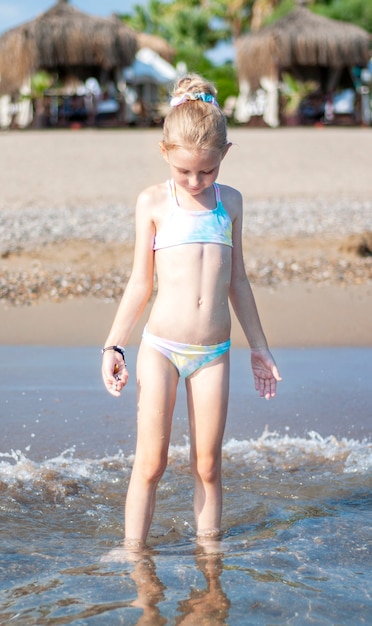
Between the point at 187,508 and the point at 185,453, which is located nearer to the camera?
the point at 187,508

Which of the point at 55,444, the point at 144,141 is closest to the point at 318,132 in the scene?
the point at 144,141

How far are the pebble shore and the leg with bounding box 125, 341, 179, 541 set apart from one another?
444 centimetres

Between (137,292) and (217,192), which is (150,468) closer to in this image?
(137,292)

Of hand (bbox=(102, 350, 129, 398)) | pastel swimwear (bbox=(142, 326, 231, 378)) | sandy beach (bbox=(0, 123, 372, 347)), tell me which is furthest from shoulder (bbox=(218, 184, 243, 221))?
sandy beach (bbox=(0, 123, 372, 347))

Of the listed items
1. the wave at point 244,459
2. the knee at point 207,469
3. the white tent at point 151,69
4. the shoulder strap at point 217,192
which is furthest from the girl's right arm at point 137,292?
the white tent at point 151,69

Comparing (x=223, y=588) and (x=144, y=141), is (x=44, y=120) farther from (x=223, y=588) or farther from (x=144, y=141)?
(x=223, y=588)

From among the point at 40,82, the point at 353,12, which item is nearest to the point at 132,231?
the point at 40,82

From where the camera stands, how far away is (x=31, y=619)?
2.58 metres

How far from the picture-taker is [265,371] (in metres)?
3.21

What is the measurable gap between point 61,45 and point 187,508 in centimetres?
2384

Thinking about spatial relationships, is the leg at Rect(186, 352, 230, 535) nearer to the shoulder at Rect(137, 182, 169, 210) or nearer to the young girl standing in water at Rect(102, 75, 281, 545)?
the young girl standing in water at Rect(102, 75, 281, 545)

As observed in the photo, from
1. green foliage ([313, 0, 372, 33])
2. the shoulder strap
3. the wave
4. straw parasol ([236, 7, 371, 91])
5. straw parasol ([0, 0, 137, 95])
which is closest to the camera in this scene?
the shoulder strap

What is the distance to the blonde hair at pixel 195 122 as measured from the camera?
→ 2906 mm

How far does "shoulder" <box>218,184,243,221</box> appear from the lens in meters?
3.14
